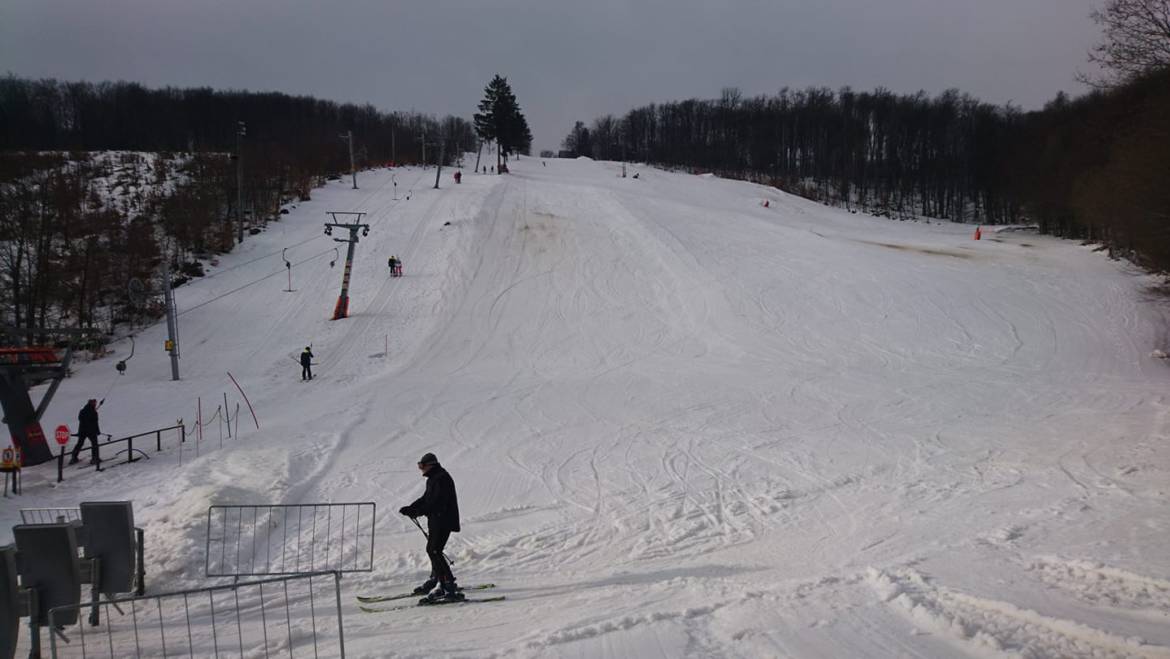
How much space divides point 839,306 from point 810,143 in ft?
270

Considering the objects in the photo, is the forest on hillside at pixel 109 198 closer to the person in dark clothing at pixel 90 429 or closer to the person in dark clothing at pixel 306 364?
the person in dark clothing at pixel 306 364

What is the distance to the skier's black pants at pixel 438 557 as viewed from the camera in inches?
269

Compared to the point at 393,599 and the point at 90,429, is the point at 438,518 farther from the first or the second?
the point at 90,429

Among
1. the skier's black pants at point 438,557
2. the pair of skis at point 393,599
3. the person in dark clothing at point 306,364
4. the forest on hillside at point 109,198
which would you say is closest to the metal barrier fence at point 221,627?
the pair of skis at point 393,599

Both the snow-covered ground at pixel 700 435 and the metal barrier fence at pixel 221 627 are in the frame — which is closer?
the metal barrier fence at pixel 221 627

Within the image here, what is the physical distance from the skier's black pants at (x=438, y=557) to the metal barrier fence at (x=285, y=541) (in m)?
1.29

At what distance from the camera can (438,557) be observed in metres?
6.84

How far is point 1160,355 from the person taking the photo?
21.8 m

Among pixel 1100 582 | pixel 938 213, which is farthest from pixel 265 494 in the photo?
pixel 938 213

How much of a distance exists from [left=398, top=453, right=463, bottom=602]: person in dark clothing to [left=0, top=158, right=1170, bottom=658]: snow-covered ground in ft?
1.13

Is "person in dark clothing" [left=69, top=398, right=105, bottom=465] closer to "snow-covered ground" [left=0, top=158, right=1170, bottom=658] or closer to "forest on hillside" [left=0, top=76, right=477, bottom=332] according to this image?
"snow-covered ground" [left=0, top=158, right=1170, bottom=658]

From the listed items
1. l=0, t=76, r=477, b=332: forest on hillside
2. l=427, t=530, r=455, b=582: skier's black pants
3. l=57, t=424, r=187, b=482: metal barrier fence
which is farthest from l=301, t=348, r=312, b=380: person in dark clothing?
l=427, t=530, r=455, b=582: skier's black pants

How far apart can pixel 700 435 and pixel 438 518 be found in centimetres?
842

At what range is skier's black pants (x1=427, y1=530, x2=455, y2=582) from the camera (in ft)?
22.4
